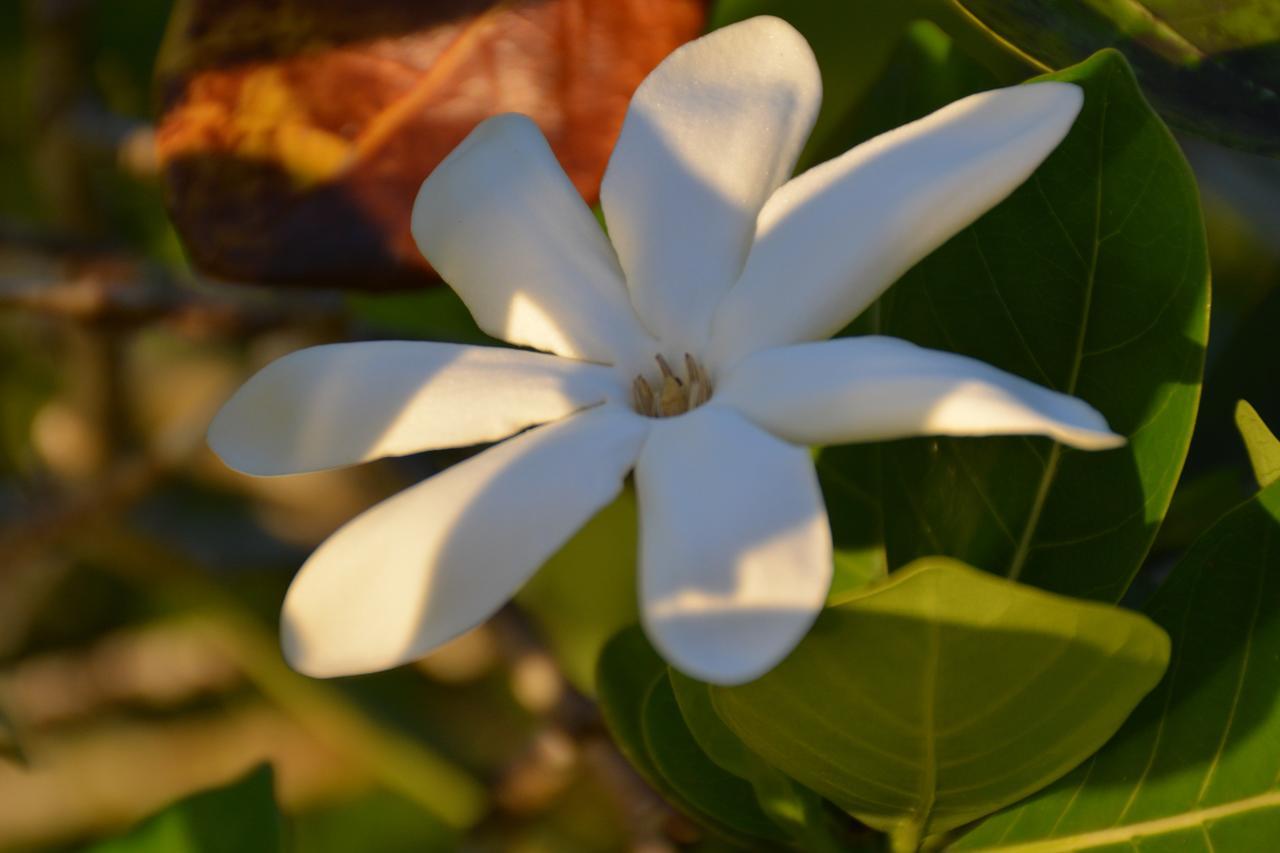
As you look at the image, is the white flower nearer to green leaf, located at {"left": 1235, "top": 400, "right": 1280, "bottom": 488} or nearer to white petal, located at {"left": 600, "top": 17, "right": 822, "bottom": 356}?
white petal, located at {"left": 600, "top": 17, "right": 822, "bottom": 356}

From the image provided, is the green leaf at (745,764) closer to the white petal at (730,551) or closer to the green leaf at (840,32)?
the white petal at (730,551)

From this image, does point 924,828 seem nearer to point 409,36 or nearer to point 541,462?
point 541,462

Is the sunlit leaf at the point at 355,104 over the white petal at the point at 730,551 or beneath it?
beneath

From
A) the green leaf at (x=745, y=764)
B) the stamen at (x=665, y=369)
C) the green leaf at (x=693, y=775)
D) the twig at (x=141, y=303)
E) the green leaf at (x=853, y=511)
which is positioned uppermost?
the stamen at (x=665, y=369)

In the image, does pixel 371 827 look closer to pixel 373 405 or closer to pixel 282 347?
pixel 282 347

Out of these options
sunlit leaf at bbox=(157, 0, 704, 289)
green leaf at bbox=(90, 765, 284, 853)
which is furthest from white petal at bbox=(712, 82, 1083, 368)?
green leaf at bbox=(90, 765, 284, 853)

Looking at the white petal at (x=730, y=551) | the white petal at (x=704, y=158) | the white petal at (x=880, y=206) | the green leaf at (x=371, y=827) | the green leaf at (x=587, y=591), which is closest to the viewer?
the white petal at (x=730, y=551)

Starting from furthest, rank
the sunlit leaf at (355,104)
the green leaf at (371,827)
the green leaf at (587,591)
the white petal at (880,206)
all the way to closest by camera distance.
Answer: the green leaf at (371,827), the green leaf at (587,591), the sunlit leaf at (355,104), the white petal at (880,206)

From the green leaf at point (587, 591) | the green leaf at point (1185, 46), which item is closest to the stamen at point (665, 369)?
the green leaf at point (1185, 46)
